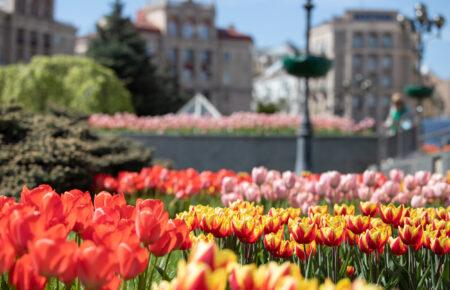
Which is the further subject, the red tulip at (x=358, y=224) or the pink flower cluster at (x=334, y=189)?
the pink flower cluster at (x=334, y=189)

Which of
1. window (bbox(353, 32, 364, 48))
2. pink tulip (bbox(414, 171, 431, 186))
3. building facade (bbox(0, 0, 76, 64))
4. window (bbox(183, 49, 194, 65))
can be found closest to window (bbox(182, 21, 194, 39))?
window (bbox(183, 49, 194, 65))

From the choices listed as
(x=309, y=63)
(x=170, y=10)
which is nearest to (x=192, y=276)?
(x=309, y=63)

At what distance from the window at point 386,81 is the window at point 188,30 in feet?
91.4

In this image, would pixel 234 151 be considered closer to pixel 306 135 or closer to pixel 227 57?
pixel 306 135

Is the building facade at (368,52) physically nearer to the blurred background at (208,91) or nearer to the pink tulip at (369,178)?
the blurred background at (208,91)

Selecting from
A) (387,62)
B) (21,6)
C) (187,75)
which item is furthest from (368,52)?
(21,6)

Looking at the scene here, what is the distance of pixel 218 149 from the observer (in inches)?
705

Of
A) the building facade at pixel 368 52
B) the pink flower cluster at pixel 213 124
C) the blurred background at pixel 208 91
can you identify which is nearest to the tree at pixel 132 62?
the blurred background at pixel 208 91

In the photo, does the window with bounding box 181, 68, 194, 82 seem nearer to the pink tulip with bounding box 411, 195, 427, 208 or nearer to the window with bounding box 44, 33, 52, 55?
the window with bounding box 44, 33, 52, 55

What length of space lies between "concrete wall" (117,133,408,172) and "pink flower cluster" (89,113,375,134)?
1284mm

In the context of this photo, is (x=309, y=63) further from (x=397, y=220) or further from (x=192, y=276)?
(x=192, y=276)

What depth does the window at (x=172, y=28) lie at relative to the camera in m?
90.1

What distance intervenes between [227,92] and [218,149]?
74957 mm

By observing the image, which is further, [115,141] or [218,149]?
[218,149]
